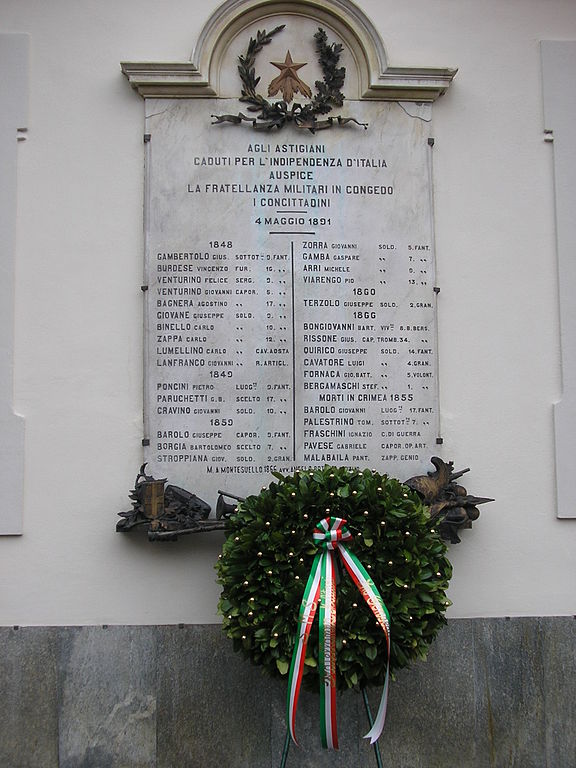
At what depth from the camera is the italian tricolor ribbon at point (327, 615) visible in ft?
14.8

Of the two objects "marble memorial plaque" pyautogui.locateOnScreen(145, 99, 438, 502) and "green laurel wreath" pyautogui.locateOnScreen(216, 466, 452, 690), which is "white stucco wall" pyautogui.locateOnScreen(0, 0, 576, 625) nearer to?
"marble memorial plaque" pyautogui.locateOnScreen(145, 99, 438, 502)

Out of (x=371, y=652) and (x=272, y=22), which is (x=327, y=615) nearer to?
(x=371, y=652)

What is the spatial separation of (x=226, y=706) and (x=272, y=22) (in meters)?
4.01

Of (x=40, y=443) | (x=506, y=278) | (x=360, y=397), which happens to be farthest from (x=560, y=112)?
(x=40, y=443)

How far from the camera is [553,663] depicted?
17.2ft

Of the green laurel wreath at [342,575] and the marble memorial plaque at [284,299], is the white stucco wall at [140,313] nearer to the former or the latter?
the marble memorial plaque at [284,299]

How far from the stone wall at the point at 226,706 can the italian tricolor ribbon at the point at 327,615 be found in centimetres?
47

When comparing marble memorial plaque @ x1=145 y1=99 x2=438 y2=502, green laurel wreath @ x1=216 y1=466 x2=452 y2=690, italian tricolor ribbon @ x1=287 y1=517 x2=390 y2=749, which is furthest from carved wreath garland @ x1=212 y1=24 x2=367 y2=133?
italian tricolor ribbon @ x1=287 y1=517 x2=390 y2=749

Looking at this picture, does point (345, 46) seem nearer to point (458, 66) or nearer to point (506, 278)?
point (458, 66)

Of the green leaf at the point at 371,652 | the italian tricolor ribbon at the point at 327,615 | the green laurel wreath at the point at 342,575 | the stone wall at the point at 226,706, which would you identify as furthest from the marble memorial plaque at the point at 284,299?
the green leaf at the point at 371,652

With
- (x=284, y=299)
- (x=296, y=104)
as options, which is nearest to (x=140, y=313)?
(x=284, y=299)

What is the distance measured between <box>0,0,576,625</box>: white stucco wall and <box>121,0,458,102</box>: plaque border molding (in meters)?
0.13

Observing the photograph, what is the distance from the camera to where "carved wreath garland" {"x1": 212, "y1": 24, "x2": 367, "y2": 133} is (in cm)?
554

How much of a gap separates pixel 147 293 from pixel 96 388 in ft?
2.04
